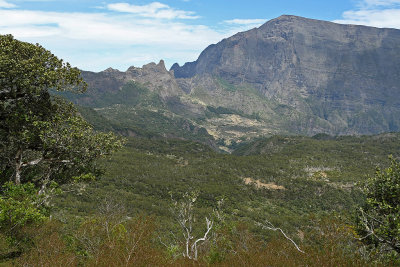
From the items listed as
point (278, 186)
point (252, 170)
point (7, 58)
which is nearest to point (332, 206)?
point (278, 186)

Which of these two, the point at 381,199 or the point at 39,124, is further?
the point at 381,199

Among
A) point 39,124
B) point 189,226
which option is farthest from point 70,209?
point 189,226

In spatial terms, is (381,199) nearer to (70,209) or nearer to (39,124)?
(70,209)

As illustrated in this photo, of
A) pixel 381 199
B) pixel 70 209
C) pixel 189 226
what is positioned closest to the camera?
pixel 70 209

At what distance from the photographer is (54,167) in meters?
25.0

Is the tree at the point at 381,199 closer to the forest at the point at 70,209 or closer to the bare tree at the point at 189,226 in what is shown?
the forest at the point at 70,209

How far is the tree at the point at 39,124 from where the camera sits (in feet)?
72.8

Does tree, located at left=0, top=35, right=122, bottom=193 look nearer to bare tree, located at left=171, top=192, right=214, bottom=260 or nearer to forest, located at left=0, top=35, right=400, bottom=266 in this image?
forest, located at left=0, top=35, right=400, bottom=266

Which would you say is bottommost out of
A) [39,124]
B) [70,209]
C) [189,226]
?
[189,226]

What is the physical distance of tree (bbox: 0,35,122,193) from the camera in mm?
22188

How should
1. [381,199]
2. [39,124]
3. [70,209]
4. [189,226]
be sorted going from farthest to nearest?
[189,226] < [381,199] < [70,209] < [39,124]

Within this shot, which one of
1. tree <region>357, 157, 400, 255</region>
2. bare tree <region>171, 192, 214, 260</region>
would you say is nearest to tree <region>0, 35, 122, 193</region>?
bare tree <region>171, 192, 214, 260</region>

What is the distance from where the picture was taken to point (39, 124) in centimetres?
2230

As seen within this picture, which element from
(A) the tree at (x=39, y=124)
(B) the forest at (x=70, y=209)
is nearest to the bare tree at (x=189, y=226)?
(B) the forest at (x=70, y=209)
